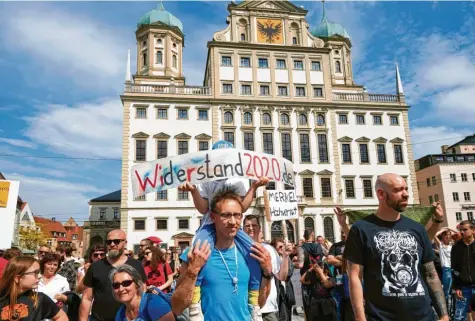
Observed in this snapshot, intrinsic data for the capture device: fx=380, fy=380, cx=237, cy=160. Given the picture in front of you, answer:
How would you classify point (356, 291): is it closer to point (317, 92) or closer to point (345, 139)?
point (345, 139)

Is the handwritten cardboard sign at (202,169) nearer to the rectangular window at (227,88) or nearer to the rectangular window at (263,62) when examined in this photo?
the rectangular window at (227,88)

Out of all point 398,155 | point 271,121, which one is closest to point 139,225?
point 271,121

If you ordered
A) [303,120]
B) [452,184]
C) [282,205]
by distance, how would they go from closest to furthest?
[282,205] < [303,120] < [452,184]

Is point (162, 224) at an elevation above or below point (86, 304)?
above

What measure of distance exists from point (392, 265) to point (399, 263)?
7cm

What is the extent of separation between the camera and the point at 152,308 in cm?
281

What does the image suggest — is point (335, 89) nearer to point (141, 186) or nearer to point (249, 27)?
point (249, 27)

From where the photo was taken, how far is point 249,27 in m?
41.1

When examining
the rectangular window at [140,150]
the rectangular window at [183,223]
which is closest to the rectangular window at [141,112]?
the rectangular window at [140,150]

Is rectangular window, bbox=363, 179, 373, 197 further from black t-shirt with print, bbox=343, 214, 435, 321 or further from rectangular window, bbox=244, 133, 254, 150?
black t-shirt with print, bbox=343, 214, 435, 321

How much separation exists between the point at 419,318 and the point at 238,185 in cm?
236

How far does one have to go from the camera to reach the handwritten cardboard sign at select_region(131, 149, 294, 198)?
186 inches

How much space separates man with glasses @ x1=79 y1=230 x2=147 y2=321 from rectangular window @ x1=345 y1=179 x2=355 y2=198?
3590 cm

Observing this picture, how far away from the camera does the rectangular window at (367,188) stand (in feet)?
127
